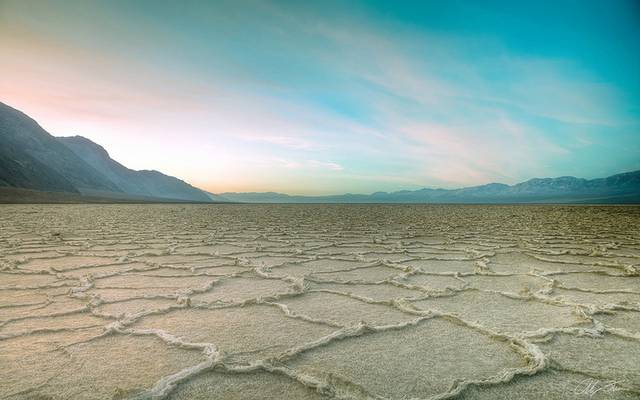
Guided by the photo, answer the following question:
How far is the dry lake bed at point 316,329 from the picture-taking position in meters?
1.34

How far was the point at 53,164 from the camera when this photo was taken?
54.4 metres

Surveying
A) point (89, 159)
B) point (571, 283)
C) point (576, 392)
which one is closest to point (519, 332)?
point (576, 392)

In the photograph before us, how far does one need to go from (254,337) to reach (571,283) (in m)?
2.55

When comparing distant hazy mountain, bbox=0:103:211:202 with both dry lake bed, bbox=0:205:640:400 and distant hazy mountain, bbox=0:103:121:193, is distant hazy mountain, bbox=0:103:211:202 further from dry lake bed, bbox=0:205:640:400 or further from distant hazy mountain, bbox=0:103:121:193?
dry lake bed, bbox=0:205:640:400

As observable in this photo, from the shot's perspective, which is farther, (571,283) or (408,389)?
(571,283)

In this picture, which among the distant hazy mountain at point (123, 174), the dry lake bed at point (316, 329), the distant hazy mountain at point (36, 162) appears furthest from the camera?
the distant hazy mountain at point (123, 174)

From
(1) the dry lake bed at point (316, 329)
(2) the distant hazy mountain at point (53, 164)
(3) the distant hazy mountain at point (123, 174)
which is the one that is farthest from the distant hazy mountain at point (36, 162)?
(1) the dry lake bed at point (316, 329)

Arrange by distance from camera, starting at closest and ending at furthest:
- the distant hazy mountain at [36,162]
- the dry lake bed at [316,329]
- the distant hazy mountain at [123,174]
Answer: the dry lake bed at [316,329]
the distant hazy mountain at [36,162]
the distant hazy mountain at [123,174]

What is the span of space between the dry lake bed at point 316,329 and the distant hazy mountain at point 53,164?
38.2 meters

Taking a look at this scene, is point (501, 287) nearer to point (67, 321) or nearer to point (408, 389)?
point (408, 389)

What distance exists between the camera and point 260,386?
4.36 ft

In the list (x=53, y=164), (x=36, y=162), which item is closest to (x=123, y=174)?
(x=53, y=164)

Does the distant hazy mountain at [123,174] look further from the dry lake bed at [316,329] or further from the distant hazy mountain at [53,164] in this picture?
the dry lake bed at [316,329]

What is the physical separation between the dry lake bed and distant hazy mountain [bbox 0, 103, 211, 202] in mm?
38195
